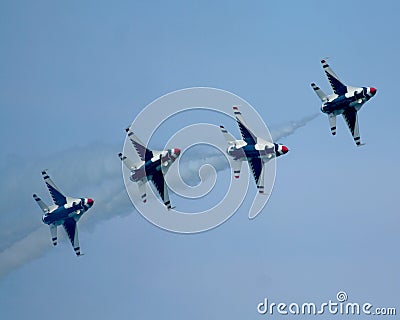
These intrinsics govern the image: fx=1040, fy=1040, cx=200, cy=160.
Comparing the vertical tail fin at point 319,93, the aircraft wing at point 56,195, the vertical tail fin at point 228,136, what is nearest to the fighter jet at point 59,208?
the aircraft wing at point 56,195

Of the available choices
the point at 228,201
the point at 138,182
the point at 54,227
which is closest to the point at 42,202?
the point at 54,227

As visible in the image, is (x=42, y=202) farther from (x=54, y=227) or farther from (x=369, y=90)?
(x=369, y=90)

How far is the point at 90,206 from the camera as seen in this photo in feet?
365

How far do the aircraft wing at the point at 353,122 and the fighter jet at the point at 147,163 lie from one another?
1937 centimetres

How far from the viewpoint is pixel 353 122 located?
11325 centimetres

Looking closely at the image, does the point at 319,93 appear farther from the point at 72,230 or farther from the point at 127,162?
the point at 72,230

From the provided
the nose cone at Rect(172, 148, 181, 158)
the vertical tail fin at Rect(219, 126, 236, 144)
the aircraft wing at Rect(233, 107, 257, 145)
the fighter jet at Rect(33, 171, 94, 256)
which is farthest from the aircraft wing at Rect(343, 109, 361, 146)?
the fighter jet at Rect(33, 171, 94, 256)

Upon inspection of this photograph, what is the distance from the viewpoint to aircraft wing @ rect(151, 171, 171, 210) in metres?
109

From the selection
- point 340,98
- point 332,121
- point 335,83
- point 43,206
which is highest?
point 335,83

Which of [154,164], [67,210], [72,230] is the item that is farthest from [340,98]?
[72,230]

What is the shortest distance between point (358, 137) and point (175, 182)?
826 inches

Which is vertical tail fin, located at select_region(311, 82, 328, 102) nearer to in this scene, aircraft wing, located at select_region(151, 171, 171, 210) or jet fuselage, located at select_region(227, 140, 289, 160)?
jet fuselage, located at select_region(227, 140, 289, 160)

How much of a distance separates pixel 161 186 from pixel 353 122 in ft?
72.4

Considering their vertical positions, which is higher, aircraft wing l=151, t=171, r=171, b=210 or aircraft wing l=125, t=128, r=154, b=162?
aircraft wing l=125, t=128, r=154, b=162
